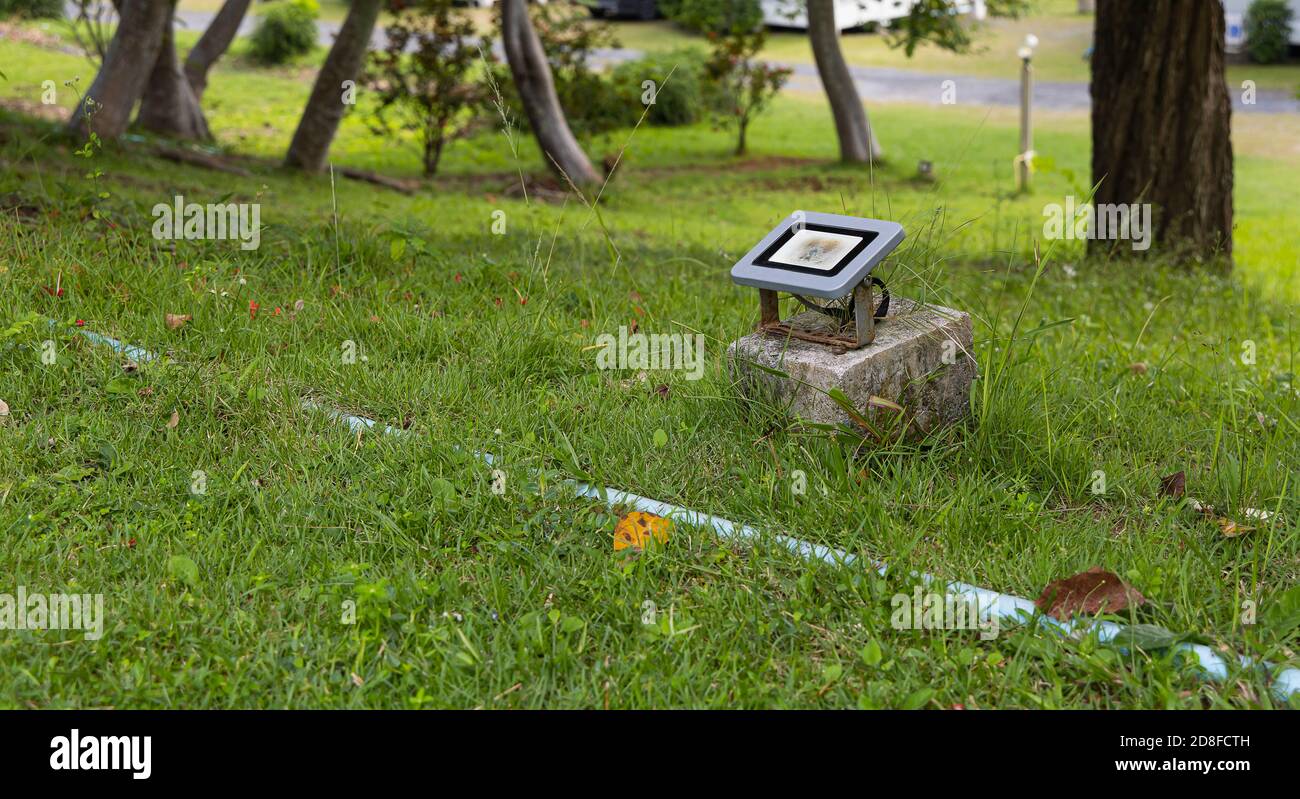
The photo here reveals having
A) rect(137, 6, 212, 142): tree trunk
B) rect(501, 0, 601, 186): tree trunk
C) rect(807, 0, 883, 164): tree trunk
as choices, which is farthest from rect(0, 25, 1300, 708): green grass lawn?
rect(807, 0, 883, 164): tree trunk

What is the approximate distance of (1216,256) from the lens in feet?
26.3

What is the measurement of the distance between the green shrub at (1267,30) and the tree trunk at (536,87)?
59.1 feet

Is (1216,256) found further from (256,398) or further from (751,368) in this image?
(256,398)

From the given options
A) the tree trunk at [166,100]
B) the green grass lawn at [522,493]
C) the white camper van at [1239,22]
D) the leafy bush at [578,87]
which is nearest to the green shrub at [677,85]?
the leafy bush at [578,87]

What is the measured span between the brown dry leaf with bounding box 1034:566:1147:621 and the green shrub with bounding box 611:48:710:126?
51.9ft

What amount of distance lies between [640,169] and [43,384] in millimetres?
12175

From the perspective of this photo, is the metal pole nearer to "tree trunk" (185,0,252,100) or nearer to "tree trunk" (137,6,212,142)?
"tree trunk" (185,0,252,100)

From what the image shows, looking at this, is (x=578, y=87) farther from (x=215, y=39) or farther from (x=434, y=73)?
(x=215, y=39)

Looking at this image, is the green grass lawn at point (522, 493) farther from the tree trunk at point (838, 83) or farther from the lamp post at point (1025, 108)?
the tree trunk at point (838, 83)

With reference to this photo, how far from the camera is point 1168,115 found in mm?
8375

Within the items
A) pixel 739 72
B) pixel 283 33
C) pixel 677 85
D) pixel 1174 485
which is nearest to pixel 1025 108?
pixel 739 72

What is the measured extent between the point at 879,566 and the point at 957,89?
21.6 metres
